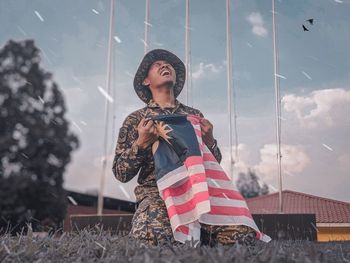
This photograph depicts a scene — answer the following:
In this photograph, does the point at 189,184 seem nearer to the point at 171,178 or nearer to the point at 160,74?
the point at 171,178

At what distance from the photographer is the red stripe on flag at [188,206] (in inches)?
88.1

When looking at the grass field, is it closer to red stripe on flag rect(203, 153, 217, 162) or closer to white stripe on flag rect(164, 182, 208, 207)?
Result: white stripe on flag rect(164, 182, 208, 207)

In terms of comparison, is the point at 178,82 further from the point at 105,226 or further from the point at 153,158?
the point at 105,226

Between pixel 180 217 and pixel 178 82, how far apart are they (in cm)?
110

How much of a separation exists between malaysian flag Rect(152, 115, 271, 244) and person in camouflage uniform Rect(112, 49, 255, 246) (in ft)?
0.20

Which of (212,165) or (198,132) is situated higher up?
(198,132)

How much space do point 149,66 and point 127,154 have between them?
0.71m

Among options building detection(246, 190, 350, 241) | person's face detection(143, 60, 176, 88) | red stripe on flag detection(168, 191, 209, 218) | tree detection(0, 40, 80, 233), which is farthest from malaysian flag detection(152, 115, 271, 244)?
tree detection(0, 40, 80, 233)

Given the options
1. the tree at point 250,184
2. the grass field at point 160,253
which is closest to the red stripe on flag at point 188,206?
the grass field at point 160,253

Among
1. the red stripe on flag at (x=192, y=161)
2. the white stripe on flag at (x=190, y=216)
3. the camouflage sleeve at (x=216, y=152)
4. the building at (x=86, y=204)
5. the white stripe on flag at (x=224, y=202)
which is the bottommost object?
the white stripe on flag at (x=190, y=216)

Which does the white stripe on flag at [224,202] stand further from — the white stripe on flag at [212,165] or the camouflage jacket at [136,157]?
the camouflage jacket at [136,157]

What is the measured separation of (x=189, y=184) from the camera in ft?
7.82

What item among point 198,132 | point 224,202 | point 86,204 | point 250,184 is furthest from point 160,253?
point 250,184

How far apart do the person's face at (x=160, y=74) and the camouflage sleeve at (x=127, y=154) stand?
0.27 m
